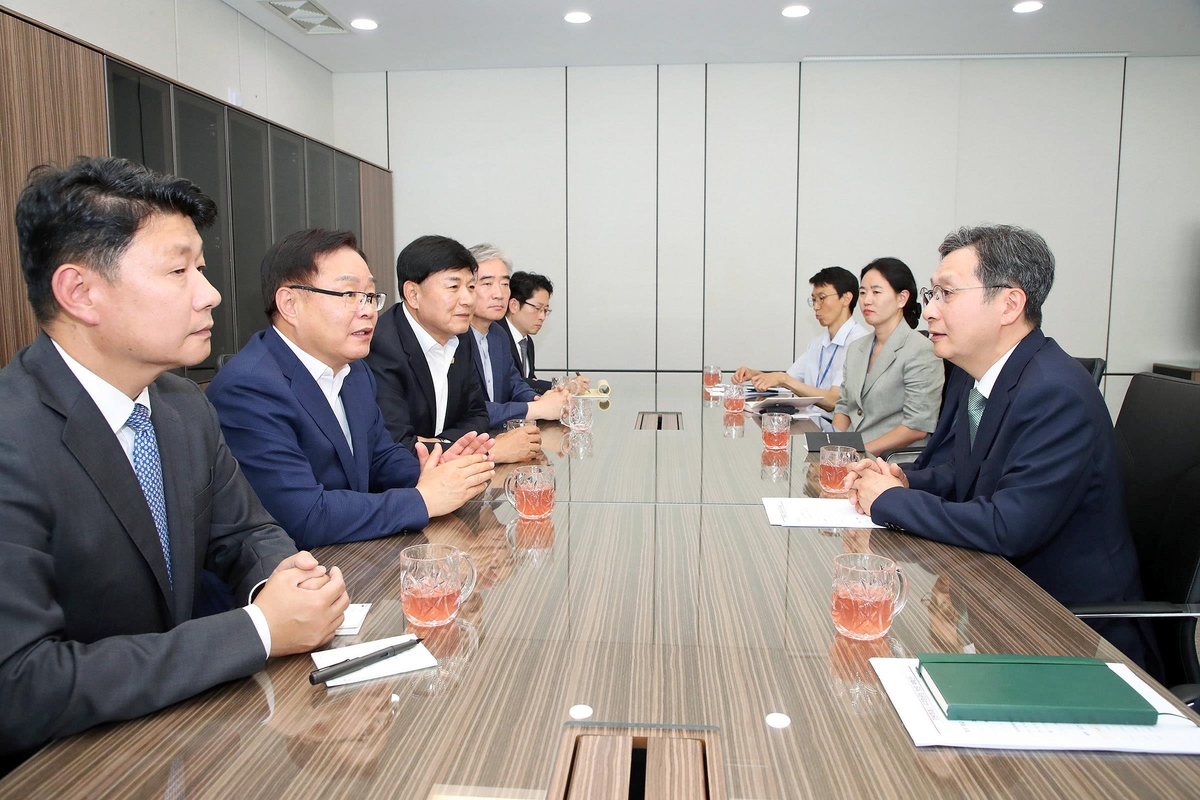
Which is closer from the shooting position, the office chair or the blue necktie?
the blue necktie

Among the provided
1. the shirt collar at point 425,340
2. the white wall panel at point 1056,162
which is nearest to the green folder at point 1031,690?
the shirt collar at point 425,340

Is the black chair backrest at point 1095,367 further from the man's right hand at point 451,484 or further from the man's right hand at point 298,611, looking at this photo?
the man's right hand at point 298,611

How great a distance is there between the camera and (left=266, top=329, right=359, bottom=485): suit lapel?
2070 millimetres

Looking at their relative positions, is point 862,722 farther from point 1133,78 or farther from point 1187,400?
point 1133,78

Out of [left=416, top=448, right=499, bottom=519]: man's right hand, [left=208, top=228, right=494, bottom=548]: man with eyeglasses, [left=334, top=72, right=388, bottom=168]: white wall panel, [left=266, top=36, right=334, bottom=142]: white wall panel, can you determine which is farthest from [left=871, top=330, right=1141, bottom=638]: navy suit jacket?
[left=334, top=72, right=388, bottom=168]: white wall panel

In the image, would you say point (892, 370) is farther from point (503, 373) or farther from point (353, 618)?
point (353, 618)

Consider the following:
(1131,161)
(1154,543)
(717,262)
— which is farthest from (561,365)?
(1154,543)

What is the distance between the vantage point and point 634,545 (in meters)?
1.85

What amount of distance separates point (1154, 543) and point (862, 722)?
1.39 meters

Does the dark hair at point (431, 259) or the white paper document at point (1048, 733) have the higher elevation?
the dark hair at point (431, 259)

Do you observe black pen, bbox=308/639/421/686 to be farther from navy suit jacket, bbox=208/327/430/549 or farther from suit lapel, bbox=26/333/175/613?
navy suit jacket, bbox=208/327/430/549

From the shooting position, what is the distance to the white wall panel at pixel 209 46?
4652mm

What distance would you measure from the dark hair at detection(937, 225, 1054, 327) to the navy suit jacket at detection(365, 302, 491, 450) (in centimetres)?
195

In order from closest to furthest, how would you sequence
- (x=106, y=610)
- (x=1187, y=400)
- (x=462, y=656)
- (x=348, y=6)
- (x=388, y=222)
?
(x=462, y=656) → (x=106, y=610) → (x=1187, y=400) → (x=348, y=6) → (x=388, y=222)
